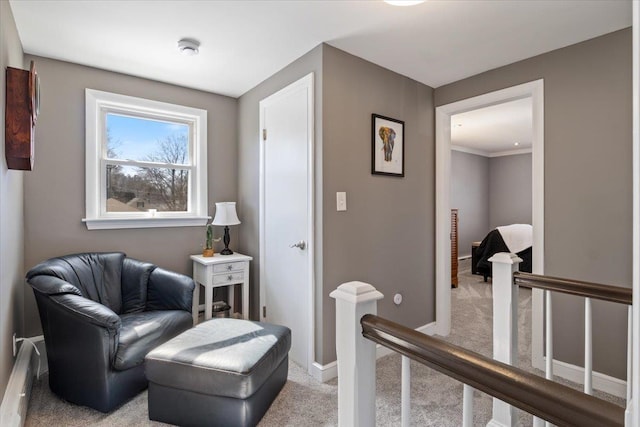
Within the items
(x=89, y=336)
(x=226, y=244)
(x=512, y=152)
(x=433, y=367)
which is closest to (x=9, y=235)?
(x=89, y=336)

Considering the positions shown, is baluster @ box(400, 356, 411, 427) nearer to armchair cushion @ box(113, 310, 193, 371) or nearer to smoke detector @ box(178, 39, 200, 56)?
armchair cushion @ box(113, 310, 193, 371)

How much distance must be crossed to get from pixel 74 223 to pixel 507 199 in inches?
312

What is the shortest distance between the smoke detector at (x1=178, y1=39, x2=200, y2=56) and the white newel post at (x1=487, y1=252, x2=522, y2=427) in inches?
89.9

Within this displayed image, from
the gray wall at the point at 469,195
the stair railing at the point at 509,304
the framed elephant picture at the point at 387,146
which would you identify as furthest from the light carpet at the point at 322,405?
the gray wall at the point at 469,195

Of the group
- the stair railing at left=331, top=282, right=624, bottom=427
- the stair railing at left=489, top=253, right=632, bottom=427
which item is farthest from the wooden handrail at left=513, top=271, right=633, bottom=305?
the stair railing at left=331, top=282, right=624, bottom=427

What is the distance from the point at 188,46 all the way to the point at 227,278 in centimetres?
181

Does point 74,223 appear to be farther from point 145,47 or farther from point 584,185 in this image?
point 584,185

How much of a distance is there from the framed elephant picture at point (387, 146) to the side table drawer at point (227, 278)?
4.80ft

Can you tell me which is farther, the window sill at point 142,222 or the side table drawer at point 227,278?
the side table drawer at point 227,278

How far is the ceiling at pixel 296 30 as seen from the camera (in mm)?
1945

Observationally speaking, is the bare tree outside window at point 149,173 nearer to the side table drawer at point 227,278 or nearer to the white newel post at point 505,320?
the side table drawer at point 227,278

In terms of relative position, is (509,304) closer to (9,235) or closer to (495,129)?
(9,235)

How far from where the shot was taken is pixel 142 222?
2951 mm

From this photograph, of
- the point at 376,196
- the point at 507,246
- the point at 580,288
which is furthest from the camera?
the point at 507,246
